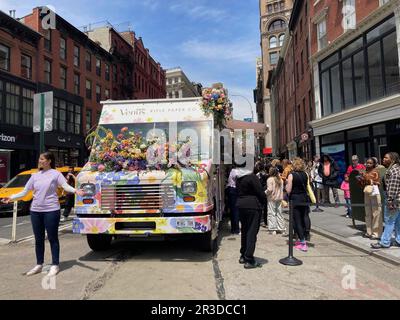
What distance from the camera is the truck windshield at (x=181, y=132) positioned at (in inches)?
264

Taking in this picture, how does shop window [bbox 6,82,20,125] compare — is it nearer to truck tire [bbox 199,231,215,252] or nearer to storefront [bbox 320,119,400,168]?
storefront [bbox 320,119,400,168]

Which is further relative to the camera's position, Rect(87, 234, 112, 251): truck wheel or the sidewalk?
Rect(87, 234, 112, 251): truck wheel

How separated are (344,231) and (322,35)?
16295 millimetres

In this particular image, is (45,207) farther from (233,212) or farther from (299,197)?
(299,197)

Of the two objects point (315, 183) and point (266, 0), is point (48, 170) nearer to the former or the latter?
point (315, 183)

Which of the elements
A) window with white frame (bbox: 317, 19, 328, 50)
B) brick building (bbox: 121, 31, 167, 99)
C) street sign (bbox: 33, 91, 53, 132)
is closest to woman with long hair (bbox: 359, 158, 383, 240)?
street sign (bbox: 33, 91, 53, 132)

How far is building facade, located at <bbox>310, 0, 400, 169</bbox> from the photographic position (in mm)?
15047

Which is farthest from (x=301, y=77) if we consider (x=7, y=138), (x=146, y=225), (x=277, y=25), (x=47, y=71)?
(x=277, y=25)

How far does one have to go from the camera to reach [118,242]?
7801mm

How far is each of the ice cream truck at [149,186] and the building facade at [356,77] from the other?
1120cm

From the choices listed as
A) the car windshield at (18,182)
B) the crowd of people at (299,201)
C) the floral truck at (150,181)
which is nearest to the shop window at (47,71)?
the car windshield at (18,182)

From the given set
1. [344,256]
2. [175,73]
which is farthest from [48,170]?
[175,73]

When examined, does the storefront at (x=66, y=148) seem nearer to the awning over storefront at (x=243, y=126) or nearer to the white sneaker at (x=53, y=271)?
the awning over storefront at (x=243, y=126)
